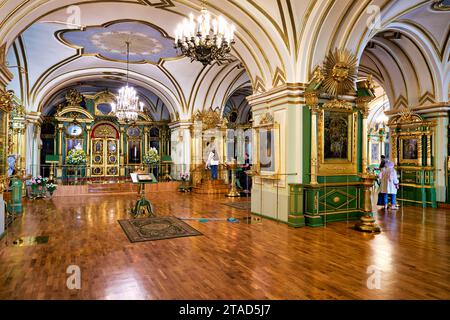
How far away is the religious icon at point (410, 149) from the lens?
31.8 feet

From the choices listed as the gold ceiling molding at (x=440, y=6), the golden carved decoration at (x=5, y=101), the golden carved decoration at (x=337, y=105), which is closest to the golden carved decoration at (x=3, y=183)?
the golden carved decoration at (x=5, y=101)

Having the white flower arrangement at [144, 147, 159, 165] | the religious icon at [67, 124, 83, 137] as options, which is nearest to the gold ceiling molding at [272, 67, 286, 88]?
the white flower arrangement at [144, 147, 159, 165]

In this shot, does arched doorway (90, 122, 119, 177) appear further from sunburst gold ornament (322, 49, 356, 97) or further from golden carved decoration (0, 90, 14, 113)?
sunburst gold ornament (322, 49, 356, 97)

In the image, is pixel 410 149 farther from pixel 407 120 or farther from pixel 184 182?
pixel 184 182

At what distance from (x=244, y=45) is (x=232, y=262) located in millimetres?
5591

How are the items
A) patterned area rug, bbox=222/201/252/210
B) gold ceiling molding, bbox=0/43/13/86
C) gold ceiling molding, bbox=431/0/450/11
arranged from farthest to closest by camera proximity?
patterned area rug, bbox=222/201/252/210
gold ceiling molding, bbox=431/0/450/11
gold ceiling molding, bbox=0/43/13/86

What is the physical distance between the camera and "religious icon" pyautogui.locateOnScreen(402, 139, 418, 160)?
9703mm

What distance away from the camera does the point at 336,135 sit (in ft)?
22.9

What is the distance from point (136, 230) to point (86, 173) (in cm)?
1236

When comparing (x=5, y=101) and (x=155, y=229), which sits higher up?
(x=5, y=101)

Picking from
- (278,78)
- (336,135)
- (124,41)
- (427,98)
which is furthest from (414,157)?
(124,41)

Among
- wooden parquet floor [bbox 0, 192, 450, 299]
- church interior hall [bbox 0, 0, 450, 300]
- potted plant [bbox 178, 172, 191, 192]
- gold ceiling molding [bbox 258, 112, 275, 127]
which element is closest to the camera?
wooden parquet floor [bbox 0, 192, 450, 299]

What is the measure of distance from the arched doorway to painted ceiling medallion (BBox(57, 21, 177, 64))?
7.00 m

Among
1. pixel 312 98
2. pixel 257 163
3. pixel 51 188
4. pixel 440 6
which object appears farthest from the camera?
pixel 51 188
